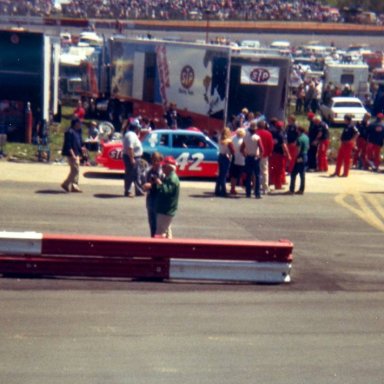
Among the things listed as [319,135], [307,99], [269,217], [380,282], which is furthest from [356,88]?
[380,282]

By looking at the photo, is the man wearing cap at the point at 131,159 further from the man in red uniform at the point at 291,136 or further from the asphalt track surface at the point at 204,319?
the man in red uniform at the point at 291,136

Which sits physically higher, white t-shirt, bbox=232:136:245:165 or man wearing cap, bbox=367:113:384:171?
white t-shirt, bbox=232:136:245:165

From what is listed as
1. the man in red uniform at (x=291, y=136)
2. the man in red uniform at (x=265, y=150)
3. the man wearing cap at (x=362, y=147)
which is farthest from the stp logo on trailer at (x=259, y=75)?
the man in red uniform at (x=265, y=150)

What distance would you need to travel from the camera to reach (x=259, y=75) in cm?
3225

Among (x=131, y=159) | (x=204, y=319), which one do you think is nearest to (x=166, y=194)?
(x=204, y=319)

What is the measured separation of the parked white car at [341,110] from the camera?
43000 millimetres

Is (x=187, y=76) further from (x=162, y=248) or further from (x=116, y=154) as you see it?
(x=162, y=248)

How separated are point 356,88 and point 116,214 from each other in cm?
3784

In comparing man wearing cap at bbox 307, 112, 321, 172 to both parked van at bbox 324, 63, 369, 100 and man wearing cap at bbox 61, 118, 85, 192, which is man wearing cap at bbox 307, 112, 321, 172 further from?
parked van at bbox 324, 63, 369, 100

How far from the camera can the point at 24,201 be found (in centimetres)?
1972

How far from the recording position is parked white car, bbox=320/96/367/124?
43.0 metres

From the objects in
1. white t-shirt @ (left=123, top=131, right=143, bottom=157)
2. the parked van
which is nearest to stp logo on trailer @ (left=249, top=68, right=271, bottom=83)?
white t-shirt @ (left=123, top=131, right=143, bottom=157)

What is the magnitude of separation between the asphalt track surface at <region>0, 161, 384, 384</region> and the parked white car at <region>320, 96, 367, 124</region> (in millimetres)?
24922

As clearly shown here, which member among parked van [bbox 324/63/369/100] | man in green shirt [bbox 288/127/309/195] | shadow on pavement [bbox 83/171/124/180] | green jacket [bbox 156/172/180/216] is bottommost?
parked van [bbox 324/63/369/100]
